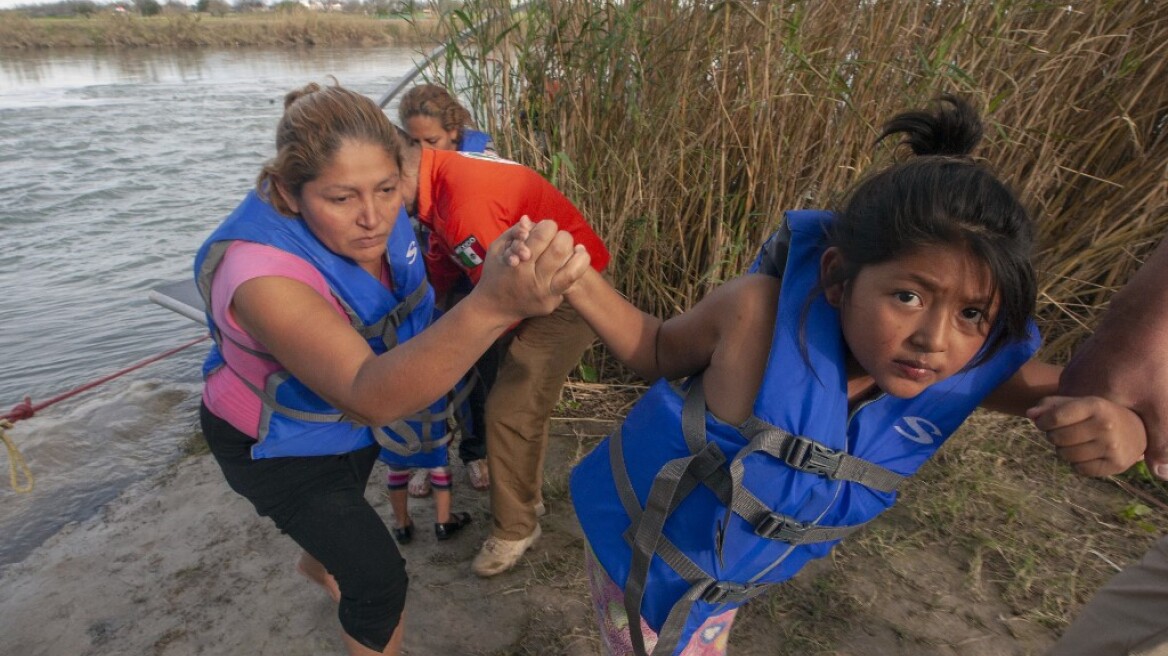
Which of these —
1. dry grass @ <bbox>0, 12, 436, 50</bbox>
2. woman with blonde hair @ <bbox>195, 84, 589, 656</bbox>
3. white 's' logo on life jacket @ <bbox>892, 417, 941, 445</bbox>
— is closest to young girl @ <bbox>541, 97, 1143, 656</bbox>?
white 's' logo on life jacket @ <bbox>892, 417, 941, 445</bbox>

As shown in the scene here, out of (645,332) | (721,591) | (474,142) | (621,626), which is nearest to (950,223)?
(645,332)

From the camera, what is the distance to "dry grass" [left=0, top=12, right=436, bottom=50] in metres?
29.3

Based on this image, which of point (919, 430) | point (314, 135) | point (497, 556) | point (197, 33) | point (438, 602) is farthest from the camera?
point (197, 33)

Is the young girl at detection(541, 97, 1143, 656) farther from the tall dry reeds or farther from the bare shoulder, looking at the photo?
the tall dry reeds

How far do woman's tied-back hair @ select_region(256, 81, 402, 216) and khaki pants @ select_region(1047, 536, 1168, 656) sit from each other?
1.88m

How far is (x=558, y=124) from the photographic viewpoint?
124 inches

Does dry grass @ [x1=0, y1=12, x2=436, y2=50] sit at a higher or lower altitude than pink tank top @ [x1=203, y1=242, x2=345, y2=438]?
lower

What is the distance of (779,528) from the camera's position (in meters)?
1.32

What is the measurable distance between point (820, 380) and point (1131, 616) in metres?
0.73

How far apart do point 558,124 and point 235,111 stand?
45.0ft

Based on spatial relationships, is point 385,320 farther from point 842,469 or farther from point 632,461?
point 842,469

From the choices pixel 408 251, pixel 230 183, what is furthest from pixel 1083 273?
pixel 230 183

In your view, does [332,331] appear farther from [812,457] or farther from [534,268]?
[812,457]

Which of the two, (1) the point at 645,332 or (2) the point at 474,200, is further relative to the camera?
(2) the point at 474,200
